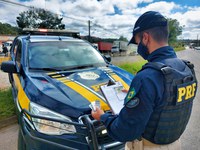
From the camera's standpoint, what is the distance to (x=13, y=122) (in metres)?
3.92

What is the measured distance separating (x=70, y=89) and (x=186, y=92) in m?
1.38

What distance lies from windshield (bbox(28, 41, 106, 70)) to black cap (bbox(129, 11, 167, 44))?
1981mm

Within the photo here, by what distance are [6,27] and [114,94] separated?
234 feet

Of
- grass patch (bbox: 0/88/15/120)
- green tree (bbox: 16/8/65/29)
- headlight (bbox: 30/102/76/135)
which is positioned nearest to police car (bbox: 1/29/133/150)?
headlight (bbox: 30/102/76/135)

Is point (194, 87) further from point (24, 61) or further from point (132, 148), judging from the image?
point (24, 61)

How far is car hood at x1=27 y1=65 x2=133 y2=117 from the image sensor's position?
1.98 meters

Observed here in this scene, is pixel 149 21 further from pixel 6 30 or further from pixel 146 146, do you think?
pixel 6 30

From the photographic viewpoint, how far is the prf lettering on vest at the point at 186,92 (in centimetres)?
117

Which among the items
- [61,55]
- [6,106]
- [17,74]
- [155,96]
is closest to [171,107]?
[155,96]

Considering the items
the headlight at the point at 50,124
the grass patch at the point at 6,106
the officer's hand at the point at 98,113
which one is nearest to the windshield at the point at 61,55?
the headlight at the point at 50,124

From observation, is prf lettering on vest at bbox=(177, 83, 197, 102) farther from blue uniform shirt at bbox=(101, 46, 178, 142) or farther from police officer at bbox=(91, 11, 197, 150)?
blue uniform shirt at bbox=(101, 46, 178, 142)

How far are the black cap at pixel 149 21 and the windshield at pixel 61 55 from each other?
198 cm

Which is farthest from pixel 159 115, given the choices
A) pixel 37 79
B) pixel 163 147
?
pixel 37 79

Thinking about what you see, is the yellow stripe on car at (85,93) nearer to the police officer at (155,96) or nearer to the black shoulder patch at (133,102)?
the police officer at (155,96)
